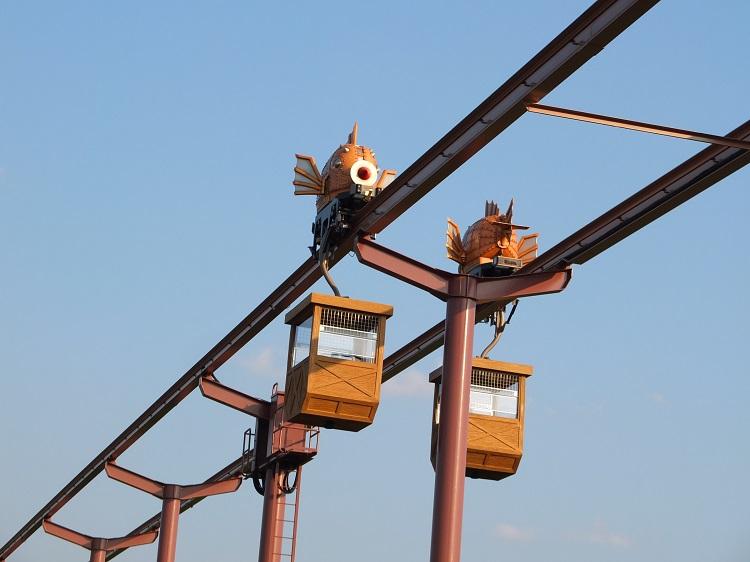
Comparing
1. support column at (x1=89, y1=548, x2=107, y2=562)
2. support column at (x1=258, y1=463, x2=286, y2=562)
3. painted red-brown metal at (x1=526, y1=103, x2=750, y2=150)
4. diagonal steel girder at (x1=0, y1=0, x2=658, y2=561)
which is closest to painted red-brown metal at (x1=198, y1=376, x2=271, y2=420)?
support column at (x1=258, y1=463, x2=286, y2=562)

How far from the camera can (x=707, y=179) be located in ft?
62.3

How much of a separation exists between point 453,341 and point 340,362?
1.74 m

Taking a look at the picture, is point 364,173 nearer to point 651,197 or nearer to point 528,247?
point 528,247

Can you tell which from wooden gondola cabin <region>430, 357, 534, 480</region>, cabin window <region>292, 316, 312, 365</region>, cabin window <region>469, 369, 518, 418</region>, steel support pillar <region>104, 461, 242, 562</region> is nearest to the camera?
cabin window <region>292, 316, 312, 365</region>

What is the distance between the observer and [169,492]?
43.7 meters

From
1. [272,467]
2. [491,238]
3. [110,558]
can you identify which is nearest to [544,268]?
[491,238]

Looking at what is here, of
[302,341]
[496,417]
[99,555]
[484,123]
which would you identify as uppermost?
[484,123]

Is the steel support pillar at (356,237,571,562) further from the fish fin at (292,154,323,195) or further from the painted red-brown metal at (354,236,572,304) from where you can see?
the fish fin at (292,154,323,195)

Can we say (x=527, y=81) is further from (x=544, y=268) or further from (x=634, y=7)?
(x=544, y=268)

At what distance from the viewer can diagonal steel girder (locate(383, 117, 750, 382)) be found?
1870 cm

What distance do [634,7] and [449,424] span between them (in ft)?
24.3

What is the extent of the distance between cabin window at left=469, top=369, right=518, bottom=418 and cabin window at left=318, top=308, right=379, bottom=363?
229 cm

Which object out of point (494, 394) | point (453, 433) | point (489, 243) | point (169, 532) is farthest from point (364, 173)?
point (169, 532)

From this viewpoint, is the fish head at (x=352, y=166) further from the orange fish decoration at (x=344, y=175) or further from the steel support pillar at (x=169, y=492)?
the steel support pillar at (x=169, y=492)
